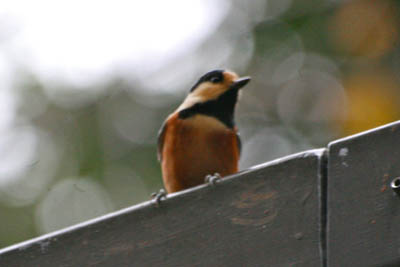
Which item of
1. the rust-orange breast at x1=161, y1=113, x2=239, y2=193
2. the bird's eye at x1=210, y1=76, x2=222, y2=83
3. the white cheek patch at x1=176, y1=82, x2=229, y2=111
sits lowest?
the rust-orange breast at x1=161, y1=113, x2=239, y2=193

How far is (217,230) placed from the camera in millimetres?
2477

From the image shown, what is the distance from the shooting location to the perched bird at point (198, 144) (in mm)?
4195

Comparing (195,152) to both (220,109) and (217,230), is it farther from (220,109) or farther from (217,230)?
(217,230)

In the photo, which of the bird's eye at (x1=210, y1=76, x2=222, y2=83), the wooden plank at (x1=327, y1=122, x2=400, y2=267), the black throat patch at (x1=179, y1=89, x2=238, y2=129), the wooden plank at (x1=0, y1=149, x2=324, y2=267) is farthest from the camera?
the bird's eye at (x1=210, y1=76, x2=222, y2=83)

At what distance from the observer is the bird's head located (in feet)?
15.2

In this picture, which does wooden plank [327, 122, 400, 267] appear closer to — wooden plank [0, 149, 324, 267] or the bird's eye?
wooden plank [0, 149, 324, 267]

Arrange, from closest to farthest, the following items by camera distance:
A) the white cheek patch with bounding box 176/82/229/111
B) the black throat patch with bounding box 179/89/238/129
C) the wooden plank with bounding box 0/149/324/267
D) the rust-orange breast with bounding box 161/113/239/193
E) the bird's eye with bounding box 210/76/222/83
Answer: the wooden plank with bounding box 0/149/324/267
the rust-orange breast with bounding box 161/113/239/193
the black throat patch with bounding box 179/89/238/129
the white cheek patch with bounding box 176/82/229/111
the bird's eye with bounding box 210/76/222/83

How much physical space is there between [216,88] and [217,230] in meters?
2.31

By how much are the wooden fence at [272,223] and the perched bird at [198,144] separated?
1489 millimetres

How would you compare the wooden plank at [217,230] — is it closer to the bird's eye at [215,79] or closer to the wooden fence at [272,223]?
the wooden fence at [272,223]

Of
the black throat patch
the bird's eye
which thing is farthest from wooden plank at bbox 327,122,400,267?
the bird's eye

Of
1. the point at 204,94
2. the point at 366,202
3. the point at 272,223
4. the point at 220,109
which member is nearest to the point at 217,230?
the point at 272,223

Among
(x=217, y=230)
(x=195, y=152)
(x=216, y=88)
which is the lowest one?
(x=195, y=152)

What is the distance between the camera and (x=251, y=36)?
23.2ft
